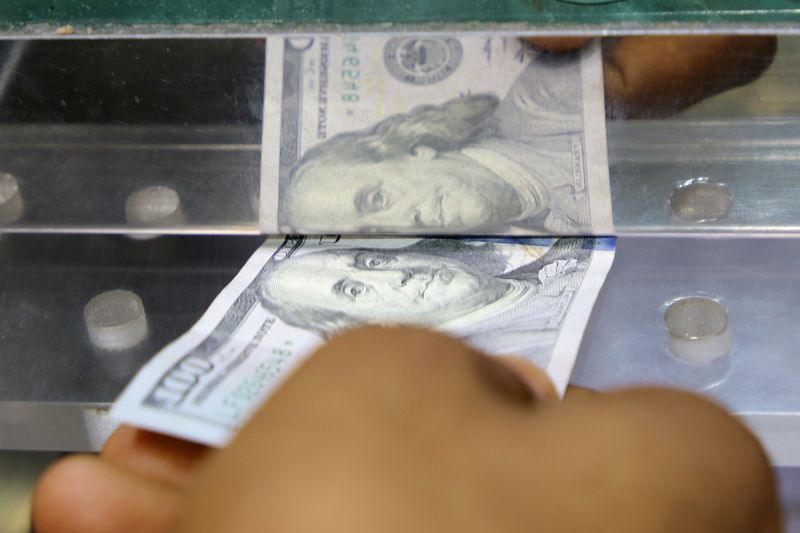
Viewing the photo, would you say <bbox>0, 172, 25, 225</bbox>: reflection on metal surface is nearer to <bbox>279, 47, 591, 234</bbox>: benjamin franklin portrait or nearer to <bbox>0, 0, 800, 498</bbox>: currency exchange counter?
<bbox>0, 0, 800, 498</bbox>: currency exchange counter

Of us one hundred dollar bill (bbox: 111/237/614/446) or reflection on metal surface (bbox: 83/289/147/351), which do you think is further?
reflection on metal surface (bbox: 83/289/147/351)

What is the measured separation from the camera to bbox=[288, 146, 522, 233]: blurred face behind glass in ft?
3.09

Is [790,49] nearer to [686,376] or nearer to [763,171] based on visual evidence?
[763,171]

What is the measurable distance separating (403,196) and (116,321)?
0.92 ft

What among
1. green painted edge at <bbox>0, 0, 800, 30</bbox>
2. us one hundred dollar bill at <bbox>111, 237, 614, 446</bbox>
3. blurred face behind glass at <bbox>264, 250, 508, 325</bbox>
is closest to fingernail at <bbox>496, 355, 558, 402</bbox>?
us one hundred dollar bill at <bbox>111, 237, 614, 446</bbox>

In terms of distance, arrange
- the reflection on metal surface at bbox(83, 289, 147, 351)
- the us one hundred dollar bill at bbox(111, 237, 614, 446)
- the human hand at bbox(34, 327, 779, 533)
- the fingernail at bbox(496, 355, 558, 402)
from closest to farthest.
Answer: the human hand at bbox(34, 327, 779, 533) → the fingernail at bbox(496, 355, 558, 402) → the us one hundred dollar bill at bbox(111, 237, 614, 446) → the reflection on metal surface at bbox(83, 289, 147, 351)

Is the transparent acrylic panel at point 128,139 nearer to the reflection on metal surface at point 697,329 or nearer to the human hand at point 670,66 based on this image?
the human hand at point 670,66

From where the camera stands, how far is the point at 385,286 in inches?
36.5

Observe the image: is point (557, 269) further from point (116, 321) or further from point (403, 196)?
point (116, 321)

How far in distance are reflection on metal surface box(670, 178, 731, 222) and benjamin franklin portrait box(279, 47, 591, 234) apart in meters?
0.10

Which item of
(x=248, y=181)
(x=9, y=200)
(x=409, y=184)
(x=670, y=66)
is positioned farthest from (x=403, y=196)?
(x=9, y=200)

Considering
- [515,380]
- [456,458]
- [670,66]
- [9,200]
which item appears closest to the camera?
[456,458]

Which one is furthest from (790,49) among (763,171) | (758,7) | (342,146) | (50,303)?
(50,303)

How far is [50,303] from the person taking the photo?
37.7 inches
